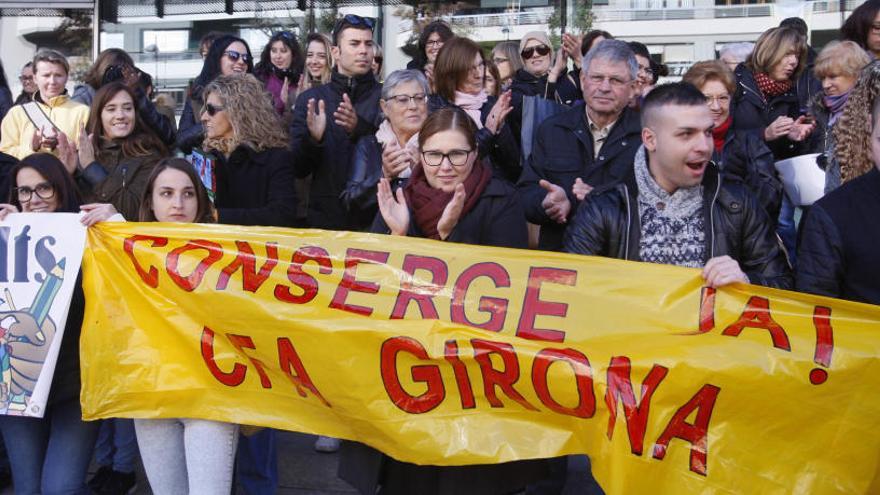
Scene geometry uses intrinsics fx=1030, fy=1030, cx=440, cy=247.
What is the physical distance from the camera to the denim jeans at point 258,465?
4672 mm

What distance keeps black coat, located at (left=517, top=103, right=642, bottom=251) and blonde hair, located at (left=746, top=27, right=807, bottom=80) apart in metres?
1.81

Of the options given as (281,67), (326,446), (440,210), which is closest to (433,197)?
(440,210)

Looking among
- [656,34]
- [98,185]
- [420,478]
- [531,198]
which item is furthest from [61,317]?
[656,34]

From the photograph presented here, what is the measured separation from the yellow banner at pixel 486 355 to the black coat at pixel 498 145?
1.73m

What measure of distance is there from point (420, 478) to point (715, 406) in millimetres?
1142

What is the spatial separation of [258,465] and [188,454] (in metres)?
0.83

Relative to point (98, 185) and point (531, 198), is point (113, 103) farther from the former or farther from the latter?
point (531, 198)

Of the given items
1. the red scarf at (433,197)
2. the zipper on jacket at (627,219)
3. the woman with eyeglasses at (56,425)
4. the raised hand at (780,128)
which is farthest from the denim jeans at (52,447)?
the raised hand at (780,128)

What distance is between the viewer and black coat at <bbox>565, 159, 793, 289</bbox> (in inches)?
140

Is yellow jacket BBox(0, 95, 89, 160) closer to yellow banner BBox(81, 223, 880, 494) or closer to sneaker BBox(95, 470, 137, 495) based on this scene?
sneaker BBox(95, 470, 137, 495)

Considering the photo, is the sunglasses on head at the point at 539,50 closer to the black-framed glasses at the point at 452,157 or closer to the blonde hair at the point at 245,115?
the blonde hair at the point at 245,115

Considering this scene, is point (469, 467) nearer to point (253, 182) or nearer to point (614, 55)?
point (614, 55)

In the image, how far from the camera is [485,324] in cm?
363

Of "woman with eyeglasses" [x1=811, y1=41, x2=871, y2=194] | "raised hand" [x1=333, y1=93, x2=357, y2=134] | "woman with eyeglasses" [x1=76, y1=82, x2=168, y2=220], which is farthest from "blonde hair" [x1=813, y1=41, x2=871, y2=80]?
"woman with eyeglasses" [x1=76, y1=82, x2=168, y2=220]
